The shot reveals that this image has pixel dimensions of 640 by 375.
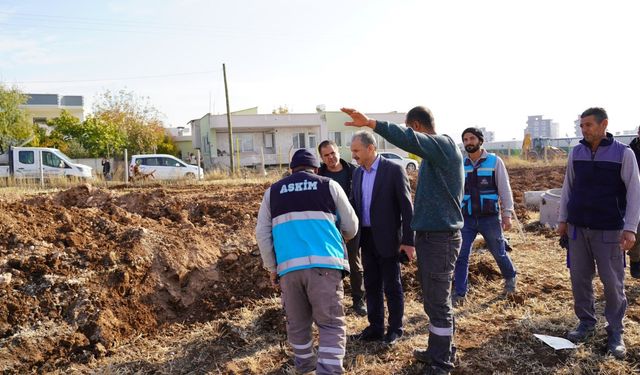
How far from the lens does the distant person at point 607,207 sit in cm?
382

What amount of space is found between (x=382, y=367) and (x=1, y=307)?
3.42 metres

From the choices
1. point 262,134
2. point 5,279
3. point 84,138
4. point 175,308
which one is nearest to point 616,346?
point 175,308

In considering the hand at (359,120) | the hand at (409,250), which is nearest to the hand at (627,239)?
the hand at (409,250)

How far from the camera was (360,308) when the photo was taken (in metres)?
5.16

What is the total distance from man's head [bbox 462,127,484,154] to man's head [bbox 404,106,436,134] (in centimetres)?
172

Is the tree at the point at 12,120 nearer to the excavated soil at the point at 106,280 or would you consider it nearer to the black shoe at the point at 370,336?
the excavated soil at the point at 106,280

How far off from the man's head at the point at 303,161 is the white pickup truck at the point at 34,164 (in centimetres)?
1833

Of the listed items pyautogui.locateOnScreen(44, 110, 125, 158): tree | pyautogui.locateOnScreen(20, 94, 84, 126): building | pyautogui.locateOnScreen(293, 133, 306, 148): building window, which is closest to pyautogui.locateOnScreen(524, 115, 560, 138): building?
pyautogui.locateOnScreen(293, 133, 306, 148): building window

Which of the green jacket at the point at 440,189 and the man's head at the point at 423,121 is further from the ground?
the man's head at the point at 423,121

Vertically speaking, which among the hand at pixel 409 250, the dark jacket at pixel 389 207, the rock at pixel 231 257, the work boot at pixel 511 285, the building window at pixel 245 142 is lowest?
the work boot at pixel 511 285

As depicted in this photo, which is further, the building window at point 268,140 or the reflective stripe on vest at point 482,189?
the building window at point 268,140

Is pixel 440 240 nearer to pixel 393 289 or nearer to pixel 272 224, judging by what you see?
pixel 393 289

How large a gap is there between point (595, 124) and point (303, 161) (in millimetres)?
2257

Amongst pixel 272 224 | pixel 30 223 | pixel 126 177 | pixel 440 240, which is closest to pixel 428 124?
pixel 440 240
